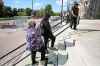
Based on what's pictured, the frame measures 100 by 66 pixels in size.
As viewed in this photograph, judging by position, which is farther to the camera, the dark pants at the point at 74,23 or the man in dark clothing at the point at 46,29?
the dark pants at the point at 74,23

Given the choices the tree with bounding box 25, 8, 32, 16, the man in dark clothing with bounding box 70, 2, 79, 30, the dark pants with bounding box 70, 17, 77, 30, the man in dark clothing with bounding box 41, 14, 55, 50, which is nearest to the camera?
the tree with bounding box 25, 8, 32, 16

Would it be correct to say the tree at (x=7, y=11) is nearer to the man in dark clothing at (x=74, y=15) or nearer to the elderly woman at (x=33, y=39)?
the elderly woman at (x=33, y=39)

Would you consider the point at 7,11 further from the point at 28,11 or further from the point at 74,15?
the point at 74,15

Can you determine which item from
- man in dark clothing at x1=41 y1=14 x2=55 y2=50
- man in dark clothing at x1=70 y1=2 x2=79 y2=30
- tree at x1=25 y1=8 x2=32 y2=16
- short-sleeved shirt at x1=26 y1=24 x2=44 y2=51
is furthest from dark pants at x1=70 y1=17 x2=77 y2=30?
tree at x1=25 y1=8 x2=32 y2=16

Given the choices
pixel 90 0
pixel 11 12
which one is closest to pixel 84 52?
pixel 11 12

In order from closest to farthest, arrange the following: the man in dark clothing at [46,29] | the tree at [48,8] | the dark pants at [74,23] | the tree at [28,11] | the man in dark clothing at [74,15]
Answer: the tree at [28,11] → the tree at [48,8] → the man in dark clothing at [46,29] → the man in dark clothing at [74,15] → the dark pants at [74,23]

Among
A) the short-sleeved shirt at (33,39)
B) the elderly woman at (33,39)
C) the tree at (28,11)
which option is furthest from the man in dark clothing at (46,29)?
the tree at (28,11)

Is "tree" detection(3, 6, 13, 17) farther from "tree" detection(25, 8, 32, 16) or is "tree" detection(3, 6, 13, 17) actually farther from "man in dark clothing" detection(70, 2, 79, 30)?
"man in dark clothing" detection(70, 2, 79, 30)

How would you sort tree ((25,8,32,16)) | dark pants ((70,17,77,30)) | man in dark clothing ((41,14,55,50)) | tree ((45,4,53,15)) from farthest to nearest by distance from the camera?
1. dark pants ((70,17,77,30))
2. man in dark clothing ((41,14,55,50))
3. tree ((45,4,53,15))
4. tree ((25,8,32,16))

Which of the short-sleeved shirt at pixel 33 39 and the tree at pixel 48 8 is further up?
the tree at pixel 48 8

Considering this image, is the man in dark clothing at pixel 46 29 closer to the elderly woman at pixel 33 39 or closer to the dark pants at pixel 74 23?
the elderly woman at pixel 33 39

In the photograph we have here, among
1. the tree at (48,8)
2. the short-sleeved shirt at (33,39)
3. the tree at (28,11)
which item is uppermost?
the tree at (48,8)

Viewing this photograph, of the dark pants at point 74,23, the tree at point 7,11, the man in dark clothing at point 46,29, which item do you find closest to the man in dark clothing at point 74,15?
the dark pants at point 74,23

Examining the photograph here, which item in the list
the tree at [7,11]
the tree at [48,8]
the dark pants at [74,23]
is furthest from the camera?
the dark pants at [74,23]
